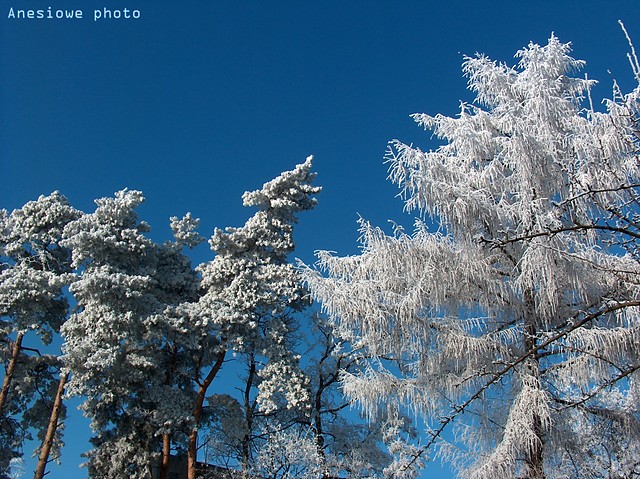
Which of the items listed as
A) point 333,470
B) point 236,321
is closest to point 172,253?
point 236,321

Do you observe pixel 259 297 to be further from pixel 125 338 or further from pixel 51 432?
pixel 51 432

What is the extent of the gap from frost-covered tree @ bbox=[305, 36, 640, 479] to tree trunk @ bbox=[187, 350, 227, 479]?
6619mm

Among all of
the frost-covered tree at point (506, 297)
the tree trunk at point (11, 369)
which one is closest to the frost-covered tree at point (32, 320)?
the tree trunk at point (11, 369)

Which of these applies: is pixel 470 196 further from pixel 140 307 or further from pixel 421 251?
pixel 140 307

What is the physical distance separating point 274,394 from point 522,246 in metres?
7.60

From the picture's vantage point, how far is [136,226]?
746 inches

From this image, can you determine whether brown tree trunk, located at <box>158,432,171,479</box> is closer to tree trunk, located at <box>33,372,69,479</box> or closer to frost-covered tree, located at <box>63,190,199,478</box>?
frost-covered tree, located at <box>63,190,199,478</box>

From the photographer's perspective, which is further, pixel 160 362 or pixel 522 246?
pixel 160 362

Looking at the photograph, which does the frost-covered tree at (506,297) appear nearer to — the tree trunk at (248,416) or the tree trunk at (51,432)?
the tree trunk at (248,416)

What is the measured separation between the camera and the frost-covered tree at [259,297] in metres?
16.6

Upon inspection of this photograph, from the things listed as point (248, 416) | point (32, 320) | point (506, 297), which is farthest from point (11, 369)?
point (506, 297)

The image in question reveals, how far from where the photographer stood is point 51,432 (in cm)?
1764

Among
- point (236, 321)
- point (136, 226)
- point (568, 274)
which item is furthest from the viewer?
point (136, 226)

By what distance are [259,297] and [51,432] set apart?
6685 millimetres
